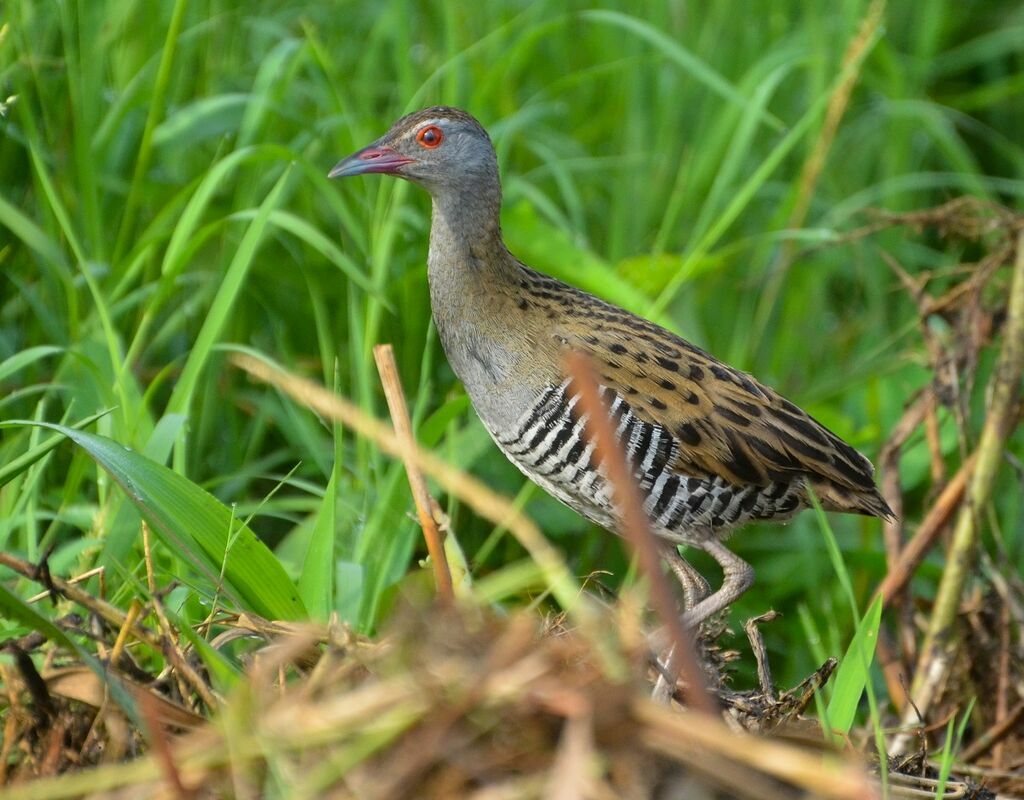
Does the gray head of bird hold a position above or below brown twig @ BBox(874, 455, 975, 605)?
above

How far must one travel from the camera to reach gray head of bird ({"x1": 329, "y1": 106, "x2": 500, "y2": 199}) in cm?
354

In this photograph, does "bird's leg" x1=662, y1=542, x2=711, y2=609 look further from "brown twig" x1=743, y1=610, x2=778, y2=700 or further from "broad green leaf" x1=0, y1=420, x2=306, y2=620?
"broad green leaf" x1=0, y1=420, x2=306, y2=620

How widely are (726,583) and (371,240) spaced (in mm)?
1264

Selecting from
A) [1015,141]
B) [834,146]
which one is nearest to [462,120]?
[834,146]

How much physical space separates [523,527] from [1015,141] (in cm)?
580

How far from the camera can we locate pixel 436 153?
3.56 meters

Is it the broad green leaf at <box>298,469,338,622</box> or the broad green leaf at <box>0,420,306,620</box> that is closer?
the broad green leaf at <box>0,420,306,620</box>

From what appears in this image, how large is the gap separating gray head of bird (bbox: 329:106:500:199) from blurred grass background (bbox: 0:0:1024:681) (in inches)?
7.4

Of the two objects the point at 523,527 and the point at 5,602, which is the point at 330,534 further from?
the point at 523,527

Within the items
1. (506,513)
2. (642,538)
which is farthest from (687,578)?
(642,538)

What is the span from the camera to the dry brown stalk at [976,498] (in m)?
3.67

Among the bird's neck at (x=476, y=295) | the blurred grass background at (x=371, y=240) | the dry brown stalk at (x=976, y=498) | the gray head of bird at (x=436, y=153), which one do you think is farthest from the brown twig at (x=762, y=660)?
the gray head of bird at (x=436, y=153)

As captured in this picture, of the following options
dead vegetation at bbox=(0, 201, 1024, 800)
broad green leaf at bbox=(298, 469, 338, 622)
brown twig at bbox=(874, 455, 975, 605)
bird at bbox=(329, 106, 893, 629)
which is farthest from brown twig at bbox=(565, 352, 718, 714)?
brown twig at bbox=(874, 455, 975, 605)

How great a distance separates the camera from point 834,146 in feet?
18.7
